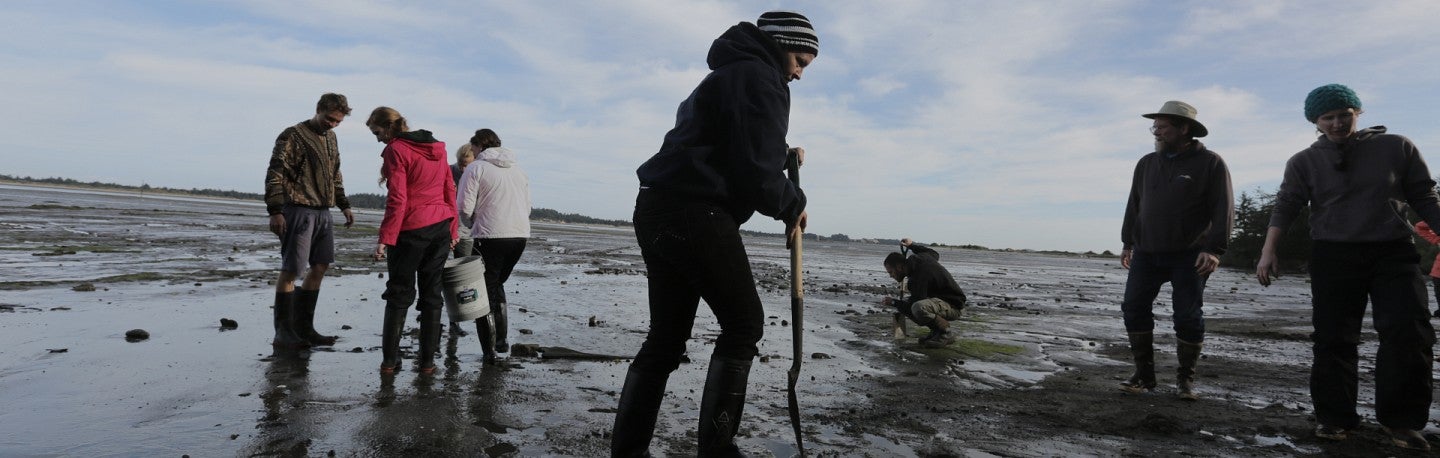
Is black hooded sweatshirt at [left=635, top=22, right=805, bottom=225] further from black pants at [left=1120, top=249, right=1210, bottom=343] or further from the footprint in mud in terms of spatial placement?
black pants at [left=1120, top=249, right=1210, bottom=343]

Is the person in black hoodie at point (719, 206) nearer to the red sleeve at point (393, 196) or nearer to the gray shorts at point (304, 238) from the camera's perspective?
the red sleeve at point (393, 196)

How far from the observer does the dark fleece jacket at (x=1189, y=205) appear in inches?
202

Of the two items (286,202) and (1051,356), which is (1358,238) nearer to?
(1051,356)

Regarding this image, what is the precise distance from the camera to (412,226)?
5.04 meters

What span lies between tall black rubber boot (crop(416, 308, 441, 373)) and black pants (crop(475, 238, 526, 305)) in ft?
2.64

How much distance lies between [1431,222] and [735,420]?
4.06 meters

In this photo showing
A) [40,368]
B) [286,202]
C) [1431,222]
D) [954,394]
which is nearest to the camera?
[1431,222]

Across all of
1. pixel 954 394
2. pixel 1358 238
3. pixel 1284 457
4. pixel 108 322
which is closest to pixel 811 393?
pixel 954 394

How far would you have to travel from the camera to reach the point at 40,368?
4.64 m

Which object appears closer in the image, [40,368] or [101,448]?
[101,448]

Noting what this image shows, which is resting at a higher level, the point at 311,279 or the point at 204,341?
the point at 311,279

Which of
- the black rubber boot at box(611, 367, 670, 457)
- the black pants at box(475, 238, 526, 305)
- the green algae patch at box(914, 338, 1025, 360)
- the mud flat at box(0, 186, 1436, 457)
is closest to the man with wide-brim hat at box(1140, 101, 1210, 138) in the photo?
the mud flat at box(0, 186, 1436, 457)

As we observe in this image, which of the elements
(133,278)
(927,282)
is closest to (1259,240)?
(927,282)

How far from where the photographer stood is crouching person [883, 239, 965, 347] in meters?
7.36
